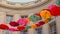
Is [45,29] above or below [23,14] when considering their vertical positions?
below

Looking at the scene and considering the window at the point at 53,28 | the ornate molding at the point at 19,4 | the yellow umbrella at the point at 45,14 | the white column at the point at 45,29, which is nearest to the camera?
the yellow umbrella at the point at 45,14

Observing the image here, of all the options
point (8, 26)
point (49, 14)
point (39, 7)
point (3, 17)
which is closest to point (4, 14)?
point (3, 17)

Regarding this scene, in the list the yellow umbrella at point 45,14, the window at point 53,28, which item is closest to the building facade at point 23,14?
the window at point 53,28

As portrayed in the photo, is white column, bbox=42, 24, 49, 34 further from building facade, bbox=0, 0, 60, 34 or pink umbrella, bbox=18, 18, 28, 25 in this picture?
pink umbrella, bbox=18, 18, 28, 25

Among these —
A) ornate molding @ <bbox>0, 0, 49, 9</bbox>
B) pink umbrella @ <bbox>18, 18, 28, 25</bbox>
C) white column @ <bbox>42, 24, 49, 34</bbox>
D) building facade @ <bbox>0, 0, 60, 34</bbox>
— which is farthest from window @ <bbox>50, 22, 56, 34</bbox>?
pink umbrella @ <bbox>18, 18, 28, 25</bbox>

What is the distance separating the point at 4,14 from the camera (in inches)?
683

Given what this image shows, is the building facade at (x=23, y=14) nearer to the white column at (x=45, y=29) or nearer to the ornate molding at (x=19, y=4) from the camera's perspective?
the white column at (x=45, y=29)

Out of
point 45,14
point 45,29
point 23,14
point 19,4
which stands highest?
point 19,4

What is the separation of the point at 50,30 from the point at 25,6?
3043 mm

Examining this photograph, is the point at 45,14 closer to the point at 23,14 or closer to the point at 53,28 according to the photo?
the point at 53,28

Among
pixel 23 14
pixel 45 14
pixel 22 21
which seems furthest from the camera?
pixel 23 14

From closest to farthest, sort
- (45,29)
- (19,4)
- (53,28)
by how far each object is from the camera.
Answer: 1. (53,28)
2. (45,29)
3. (19,4)

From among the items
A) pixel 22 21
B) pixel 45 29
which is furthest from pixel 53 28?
pixel 22 21

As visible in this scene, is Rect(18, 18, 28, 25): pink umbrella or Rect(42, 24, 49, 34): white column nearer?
Rect(18, 18, 28, 25): pink umbrella
